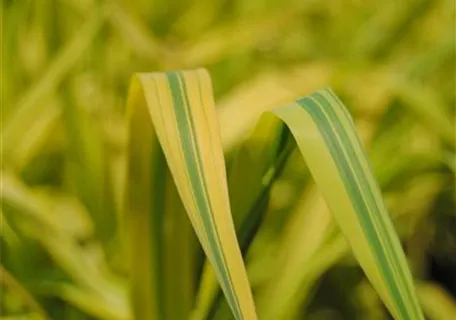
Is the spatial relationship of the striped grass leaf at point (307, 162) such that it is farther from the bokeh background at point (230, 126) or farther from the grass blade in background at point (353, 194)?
the bokeh background at point (230, 126)

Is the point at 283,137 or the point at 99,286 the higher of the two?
the point at 283,137

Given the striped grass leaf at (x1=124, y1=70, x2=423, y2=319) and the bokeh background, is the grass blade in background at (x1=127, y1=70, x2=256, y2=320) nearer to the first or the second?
the striped grass leaf at (x1=124, y1=70, x2=423, y2=319)

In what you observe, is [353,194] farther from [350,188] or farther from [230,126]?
A: [230,126]

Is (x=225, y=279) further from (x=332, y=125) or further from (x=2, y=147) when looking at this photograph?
(x=2, y=147)

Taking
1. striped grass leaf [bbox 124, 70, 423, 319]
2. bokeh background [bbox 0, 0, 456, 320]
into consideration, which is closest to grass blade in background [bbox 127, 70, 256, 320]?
striped grass leaf [bbox 124, 70, 423, 319]

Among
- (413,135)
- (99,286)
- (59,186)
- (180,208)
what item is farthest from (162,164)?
(413,135)

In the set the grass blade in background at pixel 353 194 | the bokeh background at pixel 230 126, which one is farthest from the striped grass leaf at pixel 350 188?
the bokeh background at pixel 230 126
